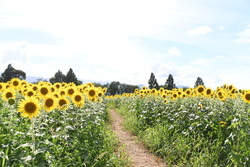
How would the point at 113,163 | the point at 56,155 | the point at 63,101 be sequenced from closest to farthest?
the point at 56,155
the point at 63,101
the point at 113,163

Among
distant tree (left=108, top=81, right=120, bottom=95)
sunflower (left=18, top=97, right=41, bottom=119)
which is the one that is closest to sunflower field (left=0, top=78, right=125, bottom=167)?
sunflower (left=18, top=97, right=41, bottom=119)

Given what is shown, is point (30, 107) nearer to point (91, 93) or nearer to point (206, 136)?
point (91, 93)

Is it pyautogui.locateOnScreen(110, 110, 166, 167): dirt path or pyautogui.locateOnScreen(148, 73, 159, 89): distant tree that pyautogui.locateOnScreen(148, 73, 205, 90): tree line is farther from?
pyautogui.locateOnScreen(110, 110, 166, 167): dirt path

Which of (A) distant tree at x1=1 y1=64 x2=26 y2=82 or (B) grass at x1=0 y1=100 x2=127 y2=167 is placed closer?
(B) grass at x1=0 y1=100 x2=127 y2=167

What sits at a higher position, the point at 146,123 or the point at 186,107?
the point at 186,107

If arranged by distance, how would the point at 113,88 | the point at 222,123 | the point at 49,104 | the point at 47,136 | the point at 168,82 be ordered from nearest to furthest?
the point at 47,136 < the point at 49,104 < the point at 222,123 < the point at 168,82 < the point at 113,88

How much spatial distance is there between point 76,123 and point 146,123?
5.44 m

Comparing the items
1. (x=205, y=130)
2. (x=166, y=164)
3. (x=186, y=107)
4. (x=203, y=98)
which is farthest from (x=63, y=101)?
(x=203, y=98)

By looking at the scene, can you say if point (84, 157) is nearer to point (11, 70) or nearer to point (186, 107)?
point (186, 107)

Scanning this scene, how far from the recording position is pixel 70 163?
475cm

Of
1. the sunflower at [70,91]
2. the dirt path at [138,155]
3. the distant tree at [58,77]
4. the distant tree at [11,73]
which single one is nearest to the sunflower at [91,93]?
the sunflower at [70,91]

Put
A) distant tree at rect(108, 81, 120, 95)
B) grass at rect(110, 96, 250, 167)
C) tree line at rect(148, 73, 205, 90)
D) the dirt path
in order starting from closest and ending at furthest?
grass at rect(110, 96, 250, 167) < the dirt path < tree line at rect(148, 73, 205, 90) < distant tree at rect(108, 81, 120, 95)

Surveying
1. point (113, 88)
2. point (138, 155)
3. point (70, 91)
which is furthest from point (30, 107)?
point (113, 88)

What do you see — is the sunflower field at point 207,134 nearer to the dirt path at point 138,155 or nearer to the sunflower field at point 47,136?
the dirt path at point 138,155
